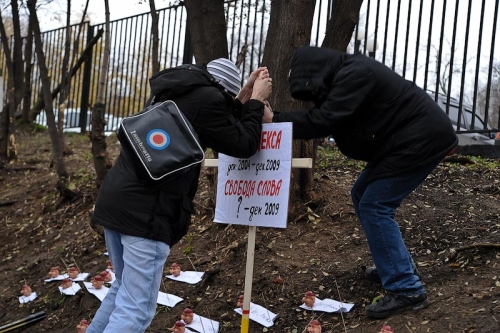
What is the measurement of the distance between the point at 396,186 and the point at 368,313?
0.84 meters

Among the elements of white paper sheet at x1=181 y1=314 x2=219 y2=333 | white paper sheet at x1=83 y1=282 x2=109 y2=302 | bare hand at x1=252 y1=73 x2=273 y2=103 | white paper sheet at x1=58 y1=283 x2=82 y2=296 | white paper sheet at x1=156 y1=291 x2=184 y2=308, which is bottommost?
white paper sheet at x1=58 y1=283 x2=82 y2=296

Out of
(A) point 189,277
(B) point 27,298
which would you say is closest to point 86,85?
(B) point 27,298

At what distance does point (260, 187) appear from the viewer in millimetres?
3572

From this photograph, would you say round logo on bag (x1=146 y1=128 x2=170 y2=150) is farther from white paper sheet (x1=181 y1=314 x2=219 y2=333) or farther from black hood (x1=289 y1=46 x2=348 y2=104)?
white paper sheet (x1=181 y1=314 x2=219 y2=333)

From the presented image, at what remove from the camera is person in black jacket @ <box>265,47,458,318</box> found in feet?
11.3

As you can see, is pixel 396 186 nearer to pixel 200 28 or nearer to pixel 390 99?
pixel 390 99

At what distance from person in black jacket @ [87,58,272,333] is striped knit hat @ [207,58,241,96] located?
86 millimetres

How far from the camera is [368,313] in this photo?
3.83m

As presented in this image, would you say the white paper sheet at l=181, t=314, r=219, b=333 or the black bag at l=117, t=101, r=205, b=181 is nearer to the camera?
the black bag at l=117, t=101, r=205, b=181

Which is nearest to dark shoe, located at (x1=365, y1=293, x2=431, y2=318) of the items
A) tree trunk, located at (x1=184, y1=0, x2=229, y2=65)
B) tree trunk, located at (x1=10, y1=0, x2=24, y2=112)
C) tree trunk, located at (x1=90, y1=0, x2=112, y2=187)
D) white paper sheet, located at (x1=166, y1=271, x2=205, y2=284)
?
white paper sheet, located at (x1=166, y1=271, x2=205, y2=284)

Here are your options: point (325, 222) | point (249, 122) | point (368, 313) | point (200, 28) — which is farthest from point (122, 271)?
point (200, 28)

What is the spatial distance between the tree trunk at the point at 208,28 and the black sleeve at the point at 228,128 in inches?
103

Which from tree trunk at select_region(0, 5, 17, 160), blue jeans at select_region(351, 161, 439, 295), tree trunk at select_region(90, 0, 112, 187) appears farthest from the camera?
tree trunk at select_region(0, 5, 17, 160)

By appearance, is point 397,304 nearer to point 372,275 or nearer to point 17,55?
point 372,275
